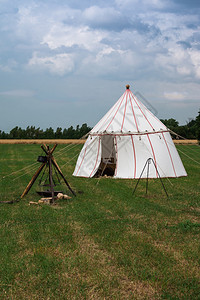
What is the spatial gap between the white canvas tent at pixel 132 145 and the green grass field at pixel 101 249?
395 cm

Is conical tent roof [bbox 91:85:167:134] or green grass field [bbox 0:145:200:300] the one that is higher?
conical tent roof [bbox 91:85:167:134]

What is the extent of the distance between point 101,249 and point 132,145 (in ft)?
26.5

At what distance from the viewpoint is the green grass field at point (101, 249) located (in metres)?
3.78

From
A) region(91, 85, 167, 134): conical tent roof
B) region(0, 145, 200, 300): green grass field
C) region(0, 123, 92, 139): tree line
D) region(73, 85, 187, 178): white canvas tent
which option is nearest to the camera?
region(0, 145, 200, 300): green grass field

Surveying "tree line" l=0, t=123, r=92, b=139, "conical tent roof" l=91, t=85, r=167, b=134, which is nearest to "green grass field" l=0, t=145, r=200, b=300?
"conical tent roof" l=91, t=85, r=167, b=134

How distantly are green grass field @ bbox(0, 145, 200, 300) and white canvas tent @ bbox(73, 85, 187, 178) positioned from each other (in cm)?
395

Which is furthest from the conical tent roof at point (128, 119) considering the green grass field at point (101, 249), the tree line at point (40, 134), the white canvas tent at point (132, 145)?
the tree line at point (40, 134)

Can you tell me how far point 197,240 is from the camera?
5406 mm

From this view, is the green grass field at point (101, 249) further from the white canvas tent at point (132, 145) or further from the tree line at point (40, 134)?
the tree line at point (40, 134)

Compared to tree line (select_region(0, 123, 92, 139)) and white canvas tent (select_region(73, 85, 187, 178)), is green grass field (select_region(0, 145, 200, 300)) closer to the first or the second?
white canvas tent (select_region(73, 85, 187, 178))

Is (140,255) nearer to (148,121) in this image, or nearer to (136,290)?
(136,290)

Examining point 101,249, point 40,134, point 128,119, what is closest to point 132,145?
point 128,119

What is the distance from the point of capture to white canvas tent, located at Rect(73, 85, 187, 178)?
12.6m

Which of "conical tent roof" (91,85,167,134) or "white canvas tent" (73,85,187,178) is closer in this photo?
"white canvas tent" (73,85,187,178)
